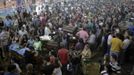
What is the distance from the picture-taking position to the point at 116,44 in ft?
43.2

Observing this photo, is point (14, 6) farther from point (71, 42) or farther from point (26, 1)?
point (71, 42)

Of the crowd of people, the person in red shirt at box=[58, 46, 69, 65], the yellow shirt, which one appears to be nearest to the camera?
the crowd of people

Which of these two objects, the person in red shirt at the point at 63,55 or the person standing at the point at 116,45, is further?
the person standing at the point at 116,45

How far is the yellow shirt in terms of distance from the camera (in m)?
13.1

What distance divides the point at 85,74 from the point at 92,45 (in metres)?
5.71

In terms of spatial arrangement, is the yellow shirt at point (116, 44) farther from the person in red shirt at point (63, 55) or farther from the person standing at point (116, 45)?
the person in red shirt at point (63, 55)

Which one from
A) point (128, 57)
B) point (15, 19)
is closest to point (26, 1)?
point (15, 19)

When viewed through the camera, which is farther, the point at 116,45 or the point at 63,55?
Answer: the point at 116,45

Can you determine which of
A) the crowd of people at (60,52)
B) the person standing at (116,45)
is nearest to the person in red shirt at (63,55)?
the crowd of people at (60,52)

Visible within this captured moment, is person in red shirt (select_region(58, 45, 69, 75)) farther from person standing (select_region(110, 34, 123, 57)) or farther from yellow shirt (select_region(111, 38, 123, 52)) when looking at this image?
yellow shirt (select_region(111, 38, 123, 52))

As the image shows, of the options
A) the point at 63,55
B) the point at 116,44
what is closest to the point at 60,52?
the point at 63,55

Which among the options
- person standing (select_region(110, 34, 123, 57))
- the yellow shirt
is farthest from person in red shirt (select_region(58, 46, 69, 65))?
the yellow shirt

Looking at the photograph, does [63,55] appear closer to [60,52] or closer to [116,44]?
[60,52]

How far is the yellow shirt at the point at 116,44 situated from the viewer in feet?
43.1
